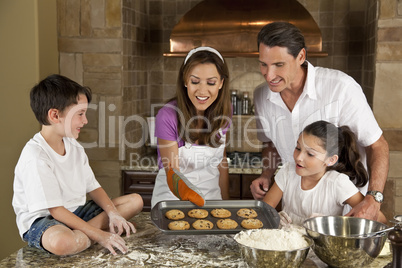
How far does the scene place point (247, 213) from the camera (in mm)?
2033

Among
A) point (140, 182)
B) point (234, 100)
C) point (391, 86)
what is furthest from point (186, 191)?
point (234, 100)

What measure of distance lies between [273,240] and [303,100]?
1061 millimetres

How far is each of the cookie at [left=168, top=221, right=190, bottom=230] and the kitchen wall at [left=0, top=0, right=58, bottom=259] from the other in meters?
1.81

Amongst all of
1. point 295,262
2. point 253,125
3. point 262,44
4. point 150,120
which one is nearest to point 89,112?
point 150,120

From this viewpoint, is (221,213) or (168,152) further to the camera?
(168,152)

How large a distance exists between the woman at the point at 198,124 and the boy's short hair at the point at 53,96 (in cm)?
58

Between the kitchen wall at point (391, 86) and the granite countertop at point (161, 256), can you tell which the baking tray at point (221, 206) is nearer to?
the granite countertop at point (161, 256)

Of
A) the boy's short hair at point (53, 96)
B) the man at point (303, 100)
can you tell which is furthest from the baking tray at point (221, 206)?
the boy's short hair at point (53, 96)

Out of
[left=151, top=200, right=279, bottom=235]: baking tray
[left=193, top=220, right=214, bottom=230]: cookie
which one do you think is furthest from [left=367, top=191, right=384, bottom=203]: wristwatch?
[left=193, top=220, right=214, bottom=230]: cookie

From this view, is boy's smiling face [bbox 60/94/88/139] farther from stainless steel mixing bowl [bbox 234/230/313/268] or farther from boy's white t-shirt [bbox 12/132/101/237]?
stainless steel mixing bowl [bbox 234/230/313/268]

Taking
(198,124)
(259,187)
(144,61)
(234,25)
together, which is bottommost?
(259,187)

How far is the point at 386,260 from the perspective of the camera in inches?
67.0

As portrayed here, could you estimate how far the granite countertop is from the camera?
1.67m

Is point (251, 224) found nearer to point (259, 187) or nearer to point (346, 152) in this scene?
point (259, 187)
